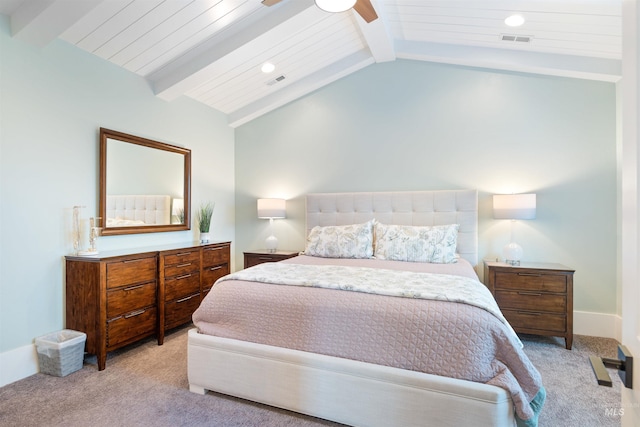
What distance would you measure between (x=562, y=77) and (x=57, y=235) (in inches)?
201

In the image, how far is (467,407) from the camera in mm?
1557

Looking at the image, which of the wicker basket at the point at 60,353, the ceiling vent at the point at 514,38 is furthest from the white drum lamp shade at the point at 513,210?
the wicker basket at the point at 60,353

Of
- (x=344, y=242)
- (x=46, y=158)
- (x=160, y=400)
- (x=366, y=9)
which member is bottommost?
(x=160, y=400)

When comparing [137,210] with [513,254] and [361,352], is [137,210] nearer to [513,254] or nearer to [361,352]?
[361,352]

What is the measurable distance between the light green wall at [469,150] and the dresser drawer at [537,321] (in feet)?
2.01

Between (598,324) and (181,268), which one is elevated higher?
(181,268)

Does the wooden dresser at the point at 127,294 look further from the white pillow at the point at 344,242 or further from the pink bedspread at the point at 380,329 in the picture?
the white pillow at the point at 344,242

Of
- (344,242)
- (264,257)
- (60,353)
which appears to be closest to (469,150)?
(344,242)

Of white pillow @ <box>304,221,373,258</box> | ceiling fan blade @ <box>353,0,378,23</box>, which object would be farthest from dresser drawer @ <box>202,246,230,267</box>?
ceiling fan blade @ <box>353,0,378,23</box>

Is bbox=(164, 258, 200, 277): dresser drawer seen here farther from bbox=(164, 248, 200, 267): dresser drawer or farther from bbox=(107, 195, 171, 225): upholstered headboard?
bbox=(107, 195, 171, 225): upholstered headboard

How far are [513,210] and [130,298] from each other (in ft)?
12.2

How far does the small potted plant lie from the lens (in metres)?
3.89

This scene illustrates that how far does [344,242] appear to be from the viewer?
3498 mm

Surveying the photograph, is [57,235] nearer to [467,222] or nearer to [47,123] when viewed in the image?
[47,123]
